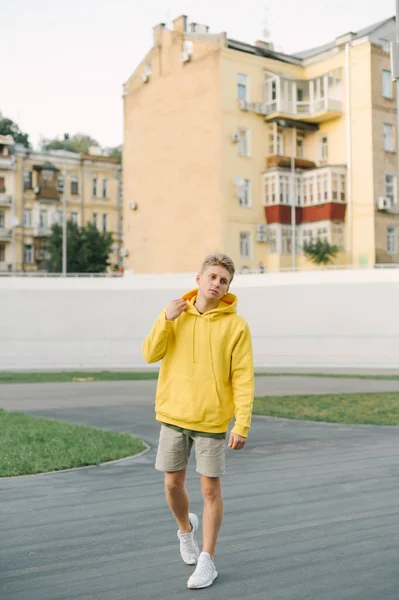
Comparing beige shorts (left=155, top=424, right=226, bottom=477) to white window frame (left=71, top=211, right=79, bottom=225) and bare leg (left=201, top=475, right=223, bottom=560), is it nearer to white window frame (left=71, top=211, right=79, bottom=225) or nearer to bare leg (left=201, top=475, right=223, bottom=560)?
bare leg (left=201, top=475, right=223, bottom=560)

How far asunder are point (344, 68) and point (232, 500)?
38487 millimetres

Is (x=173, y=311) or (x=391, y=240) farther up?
(x=391, y=240)

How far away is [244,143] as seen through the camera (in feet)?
140

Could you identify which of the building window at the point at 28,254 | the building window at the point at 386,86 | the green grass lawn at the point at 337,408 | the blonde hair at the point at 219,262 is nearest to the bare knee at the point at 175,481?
the blonde hair at the point at 219,262

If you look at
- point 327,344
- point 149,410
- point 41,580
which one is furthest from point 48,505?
point 327,344

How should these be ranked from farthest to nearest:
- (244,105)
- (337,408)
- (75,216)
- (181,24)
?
(75,216), (181,24), (244,105), (337,408)

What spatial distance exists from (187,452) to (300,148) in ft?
138

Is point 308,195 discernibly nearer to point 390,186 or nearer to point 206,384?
point 390,186

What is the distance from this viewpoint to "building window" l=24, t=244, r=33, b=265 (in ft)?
203

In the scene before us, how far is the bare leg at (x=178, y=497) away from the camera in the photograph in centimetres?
467

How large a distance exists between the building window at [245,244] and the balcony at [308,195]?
1664 mm

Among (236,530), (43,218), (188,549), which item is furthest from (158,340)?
(43,218)

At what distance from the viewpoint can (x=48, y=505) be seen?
21.5 ft

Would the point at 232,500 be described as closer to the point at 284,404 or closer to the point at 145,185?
the point at 284,404
